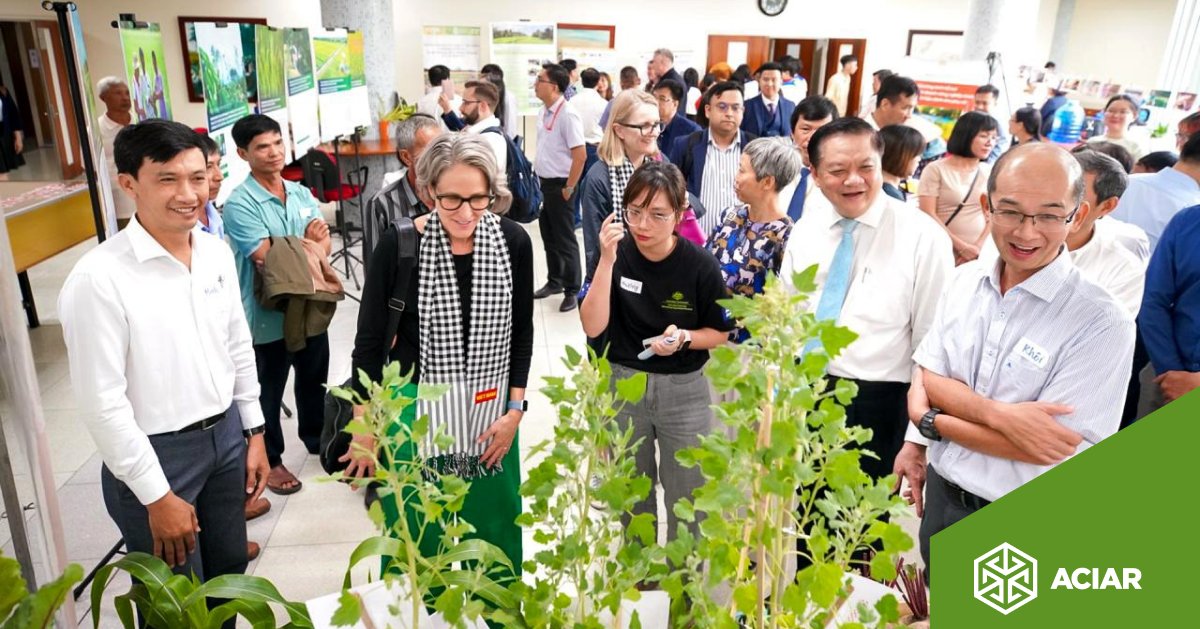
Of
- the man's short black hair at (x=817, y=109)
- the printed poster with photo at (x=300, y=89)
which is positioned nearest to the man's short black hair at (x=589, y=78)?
the printed poster with photo at (x=300, y=89)

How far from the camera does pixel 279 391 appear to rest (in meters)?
3.29

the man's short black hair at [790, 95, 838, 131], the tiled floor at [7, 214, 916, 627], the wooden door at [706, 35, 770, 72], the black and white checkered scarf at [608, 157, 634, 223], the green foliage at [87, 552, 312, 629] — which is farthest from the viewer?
the wooden door at [706, 35, 770, 72]

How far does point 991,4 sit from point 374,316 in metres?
8.13

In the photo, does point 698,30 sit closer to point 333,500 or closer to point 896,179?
point 896,179

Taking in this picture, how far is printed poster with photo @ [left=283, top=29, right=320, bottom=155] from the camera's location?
4973mm

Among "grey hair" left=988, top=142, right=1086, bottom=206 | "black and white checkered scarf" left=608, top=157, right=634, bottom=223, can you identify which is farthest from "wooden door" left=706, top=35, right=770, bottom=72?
"grey hair" left=988, top=142, right=1086, bottom=206

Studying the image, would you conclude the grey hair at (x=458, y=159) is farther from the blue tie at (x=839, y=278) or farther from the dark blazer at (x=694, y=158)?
the dark blazer at (x=694, y=158)

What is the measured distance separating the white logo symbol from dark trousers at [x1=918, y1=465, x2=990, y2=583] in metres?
1.17

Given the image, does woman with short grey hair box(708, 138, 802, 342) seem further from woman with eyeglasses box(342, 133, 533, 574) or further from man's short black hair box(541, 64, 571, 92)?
man's short black hair box(541, 64, 571, 92)

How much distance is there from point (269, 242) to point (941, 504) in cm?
253

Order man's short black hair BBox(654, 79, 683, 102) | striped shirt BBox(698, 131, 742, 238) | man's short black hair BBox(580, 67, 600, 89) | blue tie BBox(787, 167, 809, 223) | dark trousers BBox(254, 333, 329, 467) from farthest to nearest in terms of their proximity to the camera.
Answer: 1. man's short black hair BBox(580, 67, 600, 89)
2. man's short black hair BBox(654, 79, 683, 102)
3. striped shirt BBox(698, 131, 742, 238)
4. blue tie BBox(787, 167, 809, 223)
5. dark trousers BBox(254, 333, 329, 467)

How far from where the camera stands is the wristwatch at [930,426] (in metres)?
1.75

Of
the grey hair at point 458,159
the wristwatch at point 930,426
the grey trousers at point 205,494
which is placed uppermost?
the grey hair at point 458,159

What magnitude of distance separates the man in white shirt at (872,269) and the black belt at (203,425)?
5.14ft
